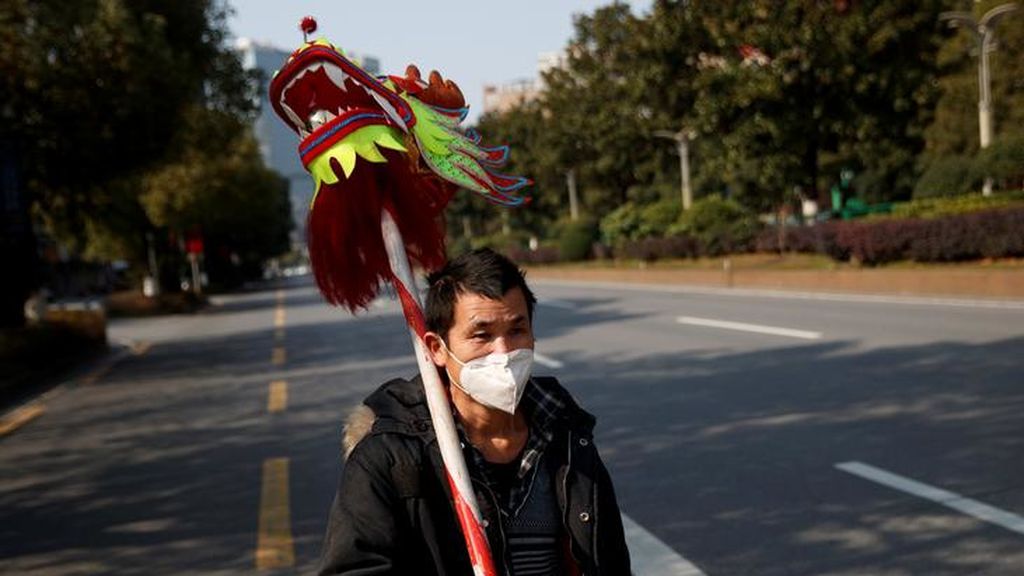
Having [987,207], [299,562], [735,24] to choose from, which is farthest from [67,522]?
[735,24]

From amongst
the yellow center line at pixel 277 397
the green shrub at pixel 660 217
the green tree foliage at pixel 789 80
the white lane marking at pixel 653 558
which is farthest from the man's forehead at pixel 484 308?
the green shrub at pixel 660 217

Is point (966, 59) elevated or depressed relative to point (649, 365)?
elevated

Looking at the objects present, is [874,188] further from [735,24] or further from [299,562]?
[299,562]

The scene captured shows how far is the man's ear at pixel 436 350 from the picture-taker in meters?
2.32

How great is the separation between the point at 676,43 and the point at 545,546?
30161 millimetres

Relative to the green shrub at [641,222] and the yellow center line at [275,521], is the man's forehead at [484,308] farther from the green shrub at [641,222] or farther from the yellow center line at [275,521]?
the green shrub at [641,222]

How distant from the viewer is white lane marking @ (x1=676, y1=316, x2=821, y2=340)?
1398cm

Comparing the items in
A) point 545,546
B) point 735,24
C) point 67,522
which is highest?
point 735,24

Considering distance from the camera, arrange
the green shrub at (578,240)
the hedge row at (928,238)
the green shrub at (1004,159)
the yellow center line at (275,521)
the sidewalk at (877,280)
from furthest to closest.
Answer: the green shrub at (578,240) < the green shrub at (1004,159) < the hedge row at (928,238) < the sidewalk at (877,280) < the yellow center line at (275,521)

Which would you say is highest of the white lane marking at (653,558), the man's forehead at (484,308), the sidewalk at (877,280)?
the man's forehead at (484,308)

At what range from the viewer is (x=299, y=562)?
5.31 metres

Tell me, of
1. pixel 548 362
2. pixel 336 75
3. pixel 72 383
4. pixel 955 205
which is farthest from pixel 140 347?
pixel 336 75

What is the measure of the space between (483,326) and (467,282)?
107 mm

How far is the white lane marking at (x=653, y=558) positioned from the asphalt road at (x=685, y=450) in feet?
0.36
